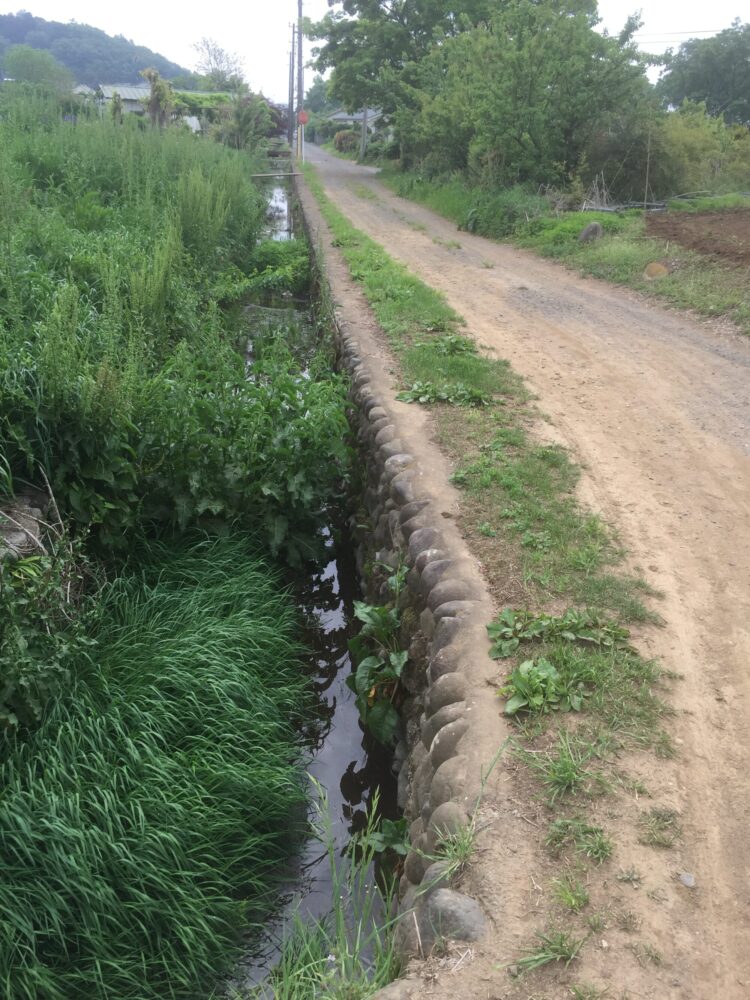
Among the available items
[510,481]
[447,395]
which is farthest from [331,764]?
[447,395]

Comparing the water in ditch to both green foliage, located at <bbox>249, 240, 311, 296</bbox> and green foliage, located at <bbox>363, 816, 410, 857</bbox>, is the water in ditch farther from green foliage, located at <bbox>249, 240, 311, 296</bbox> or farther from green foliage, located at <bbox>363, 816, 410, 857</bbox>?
green foliage, located at <bbox>249, 240, 311, 296</bbox>

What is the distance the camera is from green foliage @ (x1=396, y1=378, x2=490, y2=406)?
6259 mm

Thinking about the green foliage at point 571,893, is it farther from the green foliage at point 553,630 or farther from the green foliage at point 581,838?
the green foliage at point 553,630

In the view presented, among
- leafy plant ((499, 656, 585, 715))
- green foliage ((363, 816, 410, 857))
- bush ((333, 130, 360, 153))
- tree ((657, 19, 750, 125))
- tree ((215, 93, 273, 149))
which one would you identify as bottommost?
green foliage ((363, 816, 410, 857))

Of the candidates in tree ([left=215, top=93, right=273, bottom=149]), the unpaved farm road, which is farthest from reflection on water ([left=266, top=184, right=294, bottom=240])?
the unpaved farm road

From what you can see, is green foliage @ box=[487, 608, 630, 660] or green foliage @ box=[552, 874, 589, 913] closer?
green foliage @ box=[552, 874, 589, 913]

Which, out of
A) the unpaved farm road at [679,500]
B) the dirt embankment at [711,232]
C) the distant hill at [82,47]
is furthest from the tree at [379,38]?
the distant hill at [82,47]

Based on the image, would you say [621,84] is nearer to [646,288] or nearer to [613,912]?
[646,288]

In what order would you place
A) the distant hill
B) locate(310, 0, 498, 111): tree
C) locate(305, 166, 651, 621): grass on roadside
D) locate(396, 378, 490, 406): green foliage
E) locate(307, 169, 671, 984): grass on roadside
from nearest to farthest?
locate(307, 169, 671, 984): grass on roadside
locate(305, 166, 651, 621): grass on roadside
locate(396, 378, 490, 406): green foliage
locate(310, 0, 498, 111): tree
the distant hill

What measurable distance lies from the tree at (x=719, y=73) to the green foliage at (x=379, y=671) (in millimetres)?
37208

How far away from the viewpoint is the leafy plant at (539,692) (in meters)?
3.15

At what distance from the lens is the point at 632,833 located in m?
2.63

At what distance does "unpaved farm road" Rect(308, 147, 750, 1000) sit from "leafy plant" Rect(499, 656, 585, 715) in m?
0.42

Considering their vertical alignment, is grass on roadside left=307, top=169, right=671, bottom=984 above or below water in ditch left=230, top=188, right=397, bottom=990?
above
